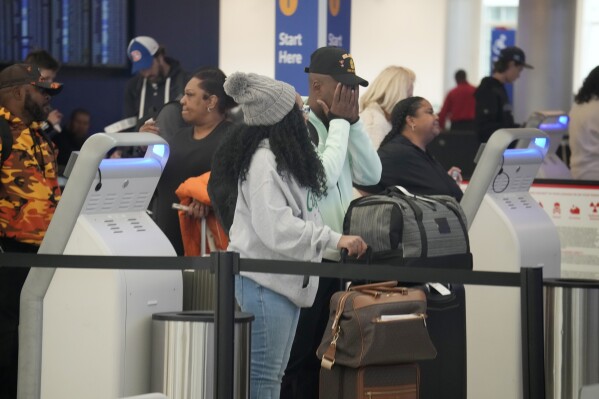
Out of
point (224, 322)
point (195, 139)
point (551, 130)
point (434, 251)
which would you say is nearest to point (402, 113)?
point (195, 139)

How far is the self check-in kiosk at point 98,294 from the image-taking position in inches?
162

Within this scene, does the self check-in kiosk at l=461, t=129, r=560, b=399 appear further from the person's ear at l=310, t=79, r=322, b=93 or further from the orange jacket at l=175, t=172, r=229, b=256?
the orange jacket at l=175, t=172, r=229, b=256

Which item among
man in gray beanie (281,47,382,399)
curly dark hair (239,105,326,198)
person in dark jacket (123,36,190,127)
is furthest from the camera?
person in dark jacket (123,36,190,127)

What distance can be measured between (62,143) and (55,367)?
273 inches

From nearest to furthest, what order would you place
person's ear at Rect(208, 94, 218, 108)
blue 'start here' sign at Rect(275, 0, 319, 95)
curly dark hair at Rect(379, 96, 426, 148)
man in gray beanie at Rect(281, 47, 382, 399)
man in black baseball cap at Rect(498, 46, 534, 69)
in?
man in gray beanie at Rect(281, 47, 382, 399) < person's ear at Rect(208, 94, 218, 108) < curly dark hair at Rect(379, 96, 426, 148) < blue 'start here' sign at Rect(275, 0, 319, 95) < man in black baseball cap at Rect(498, 46, 534, 69)

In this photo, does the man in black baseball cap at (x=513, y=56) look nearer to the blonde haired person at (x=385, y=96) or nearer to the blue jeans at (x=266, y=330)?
the blonde haired person at (x=385, y=96)

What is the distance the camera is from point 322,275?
3.75 m

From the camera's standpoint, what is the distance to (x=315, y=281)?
4105 millimetres

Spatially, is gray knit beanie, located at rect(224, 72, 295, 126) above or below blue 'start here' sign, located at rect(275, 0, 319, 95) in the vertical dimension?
below

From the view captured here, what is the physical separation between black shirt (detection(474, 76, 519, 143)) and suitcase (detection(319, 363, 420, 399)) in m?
5.89

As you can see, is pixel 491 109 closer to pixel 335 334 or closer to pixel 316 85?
pixel 316 85

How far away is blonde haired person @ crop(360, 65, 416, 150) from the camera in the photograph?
22.6 ft

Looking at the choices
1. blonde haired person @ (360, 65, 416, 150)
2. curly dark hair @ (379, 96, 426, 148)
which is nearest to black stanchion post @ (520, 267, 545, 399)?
curly dark hair @ (379, 96, 426, 148)

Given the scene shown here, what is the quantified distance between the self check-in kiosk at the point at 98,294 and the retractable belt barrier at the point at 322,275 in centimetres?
17
